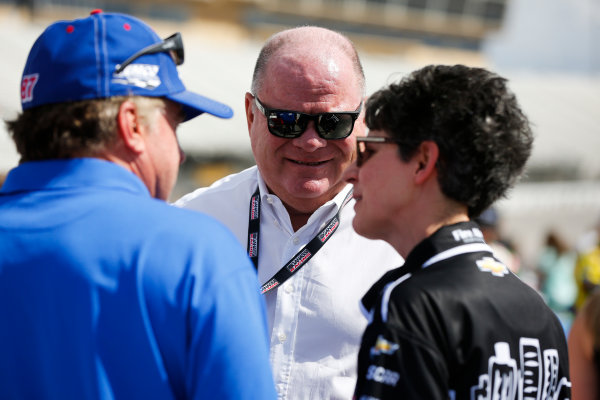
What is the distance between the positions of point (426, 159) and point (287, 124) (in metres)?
1.10

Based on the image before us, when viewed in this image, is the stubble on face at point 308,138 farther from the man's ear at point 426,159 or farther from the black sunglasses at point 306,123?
the man's ear at point 426,159

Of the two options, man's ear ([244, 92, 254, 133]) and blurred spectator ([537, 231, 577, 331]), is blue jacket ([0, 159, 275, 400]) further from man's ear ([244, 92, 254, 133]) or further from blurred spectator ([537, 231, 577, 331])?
blurred spectator ([537, 231, 577, 331])

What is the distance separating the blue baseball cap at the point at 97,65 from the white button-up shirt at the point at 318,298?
1.05 meters

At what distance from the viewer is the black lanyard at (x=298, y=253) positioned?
2.56 m

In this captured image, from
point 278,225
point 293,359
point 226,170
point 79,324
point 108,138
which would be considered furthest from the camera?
point 226,170

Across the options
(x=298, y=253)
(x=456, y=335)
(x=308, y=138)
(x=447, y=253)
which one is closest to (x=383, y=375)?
(x=456, y=335)

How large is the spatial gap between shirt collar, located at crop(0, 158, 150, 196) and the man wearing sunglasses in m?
1.12

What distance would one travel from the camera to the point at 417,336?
1509 millimetres

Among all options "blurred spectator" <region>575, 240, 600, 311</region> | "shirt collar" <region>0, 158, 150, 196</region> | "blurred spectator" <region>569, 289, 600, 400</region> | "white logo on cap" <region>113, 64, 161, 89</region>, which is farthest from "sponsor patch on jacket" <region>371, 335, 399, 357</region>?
"blurred spectator" <region>575, 240, 600, 311</region>

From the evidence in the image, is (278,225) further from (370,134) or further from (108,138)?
(108,138)

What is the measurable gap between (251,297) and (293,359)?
3.29ft

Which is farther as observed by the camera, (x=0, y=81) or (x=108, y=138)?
(x=0, y=81)

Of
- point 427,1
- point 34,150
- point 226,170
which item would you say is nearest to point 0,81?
point 226,170

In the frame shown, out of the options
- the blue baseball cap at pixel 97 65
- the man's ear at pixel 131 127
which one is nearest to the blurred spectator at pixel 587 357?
the blue baseball cap at pixel 97 65
